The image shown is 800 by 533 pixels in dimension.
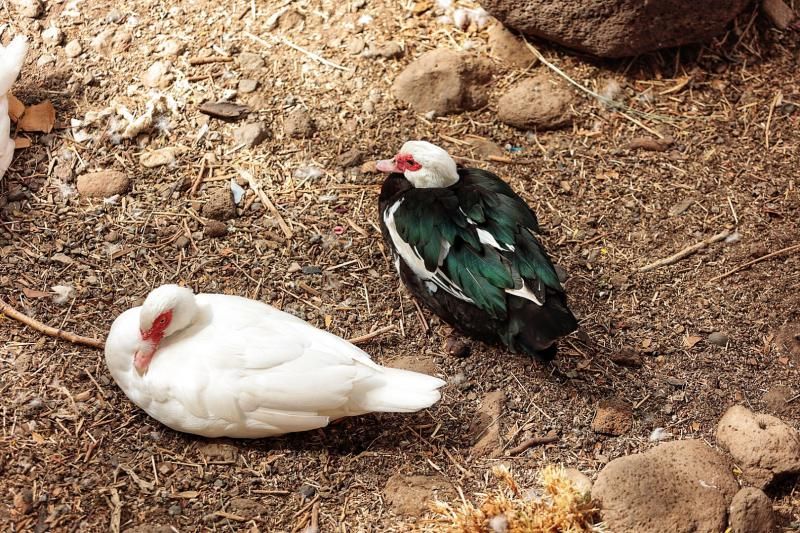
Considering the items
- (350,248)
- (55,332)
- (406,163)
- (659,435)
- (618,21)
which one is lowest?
(659,435)

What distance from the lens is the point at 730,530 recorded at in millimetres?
2582

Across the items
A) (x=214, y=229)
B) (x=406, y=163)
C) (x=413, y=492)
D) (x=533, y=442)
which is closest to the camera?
(x=413, y=492)

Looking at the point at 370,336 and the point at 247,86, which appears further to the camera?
the point at 247,86

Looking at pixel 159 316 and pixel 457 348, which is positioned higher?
pixel 159 316

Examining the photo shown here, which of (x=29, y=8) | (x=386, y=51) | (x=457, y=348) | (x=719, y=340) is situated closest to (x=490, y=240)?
(x=457, y=348)

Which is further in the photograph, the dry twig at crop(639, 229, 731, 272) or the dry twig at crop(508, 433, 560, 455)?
A: the dry twig at crop(639, 229, 731, 272)

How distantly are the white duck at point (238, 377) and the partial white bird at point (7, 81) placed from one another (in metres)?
1.17

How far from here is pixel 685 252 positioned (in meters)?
3.48

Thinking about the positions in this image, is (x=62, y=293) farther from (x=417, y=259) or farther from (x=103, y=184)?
(x=417, y=259)

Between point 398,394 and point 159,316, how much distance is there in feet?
2.61

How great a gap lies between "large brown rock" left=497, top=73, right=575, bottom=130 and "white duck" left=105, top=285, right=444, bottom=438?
1577mm

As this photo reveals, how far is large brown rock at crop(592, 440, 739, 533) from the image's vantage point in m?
2.56

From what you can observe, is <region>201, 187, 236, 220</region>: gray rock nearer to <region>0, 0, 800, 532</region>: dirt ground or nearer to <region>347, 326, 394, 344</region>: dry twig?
<region>0, 0, 800, 532</region>: dirt ground

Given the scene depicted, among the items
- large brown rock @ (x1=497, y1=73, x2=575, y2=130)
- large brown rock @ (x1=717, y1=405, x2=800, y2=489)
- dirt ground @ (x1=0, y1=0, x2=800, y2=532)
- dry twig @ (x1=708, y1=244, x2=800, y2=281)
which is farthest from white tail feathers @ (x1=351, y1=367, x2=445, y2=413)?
large brown rock @ (x1=497, y1=73, x2=575, y2=130)
